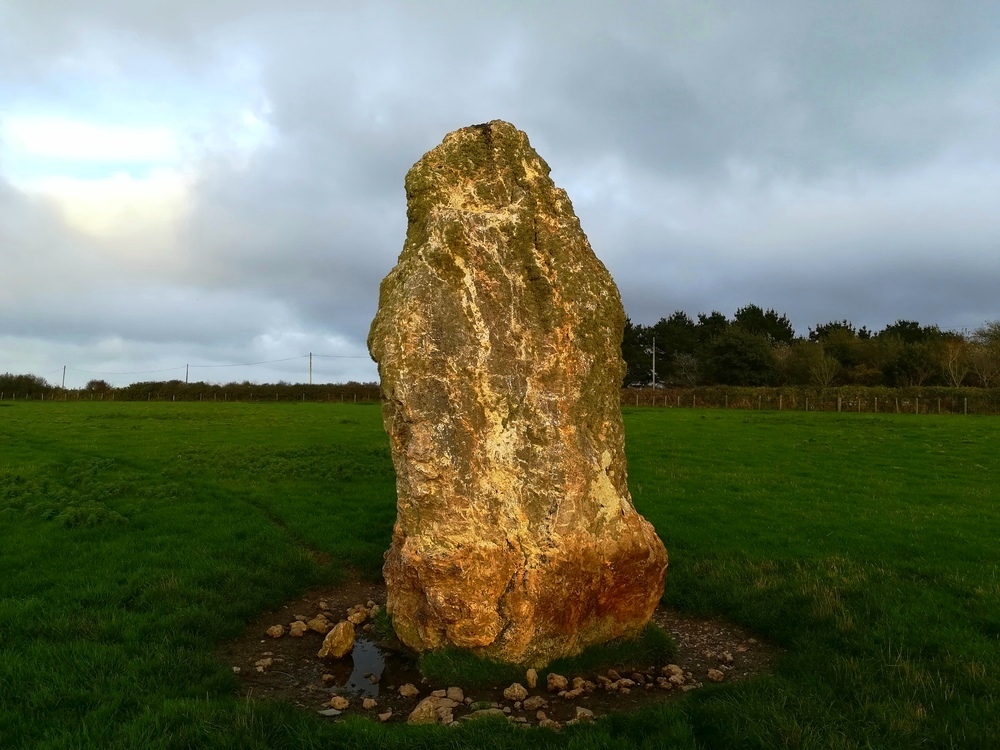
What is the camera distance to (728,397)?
57.4 metres

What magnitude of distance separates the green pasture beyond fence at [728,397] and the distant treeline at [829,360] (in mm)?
12569

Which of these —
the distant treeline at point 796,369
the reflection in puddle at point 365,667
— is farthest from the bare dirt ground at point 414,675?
the distant treeline at point 796,369

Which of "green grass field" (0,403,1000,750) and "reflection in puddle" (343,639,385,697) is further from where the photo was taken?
"reflection in puddle" (343,639,385,697)

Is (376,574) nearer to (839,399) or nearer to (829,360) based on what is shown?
(839,399)

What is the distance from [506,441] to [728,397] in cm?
5334

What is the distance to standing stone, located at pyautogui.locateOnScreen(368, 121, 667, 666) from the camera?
7309mm

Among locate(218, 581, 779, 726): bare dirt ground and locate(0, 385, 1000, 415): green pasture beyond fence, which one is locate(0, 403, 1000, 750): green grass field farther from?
locate(0, 385, 1000, 415): green pasture beyond fence

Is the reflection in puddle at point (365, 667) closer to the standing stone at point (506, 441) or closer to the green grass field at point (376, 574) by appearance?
the standing stone at point (506, 441)

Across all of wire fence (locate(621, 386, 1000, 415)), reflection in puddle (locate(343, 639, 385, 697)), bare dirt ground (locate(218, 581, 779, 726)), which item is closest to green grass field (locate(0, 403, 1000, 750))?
bare dirt ground (locate(218, 581, 779, 726))

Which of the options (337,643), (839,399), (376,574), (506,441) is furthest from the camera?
(839,399)

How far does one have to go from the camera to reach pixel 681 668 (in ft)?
25.0

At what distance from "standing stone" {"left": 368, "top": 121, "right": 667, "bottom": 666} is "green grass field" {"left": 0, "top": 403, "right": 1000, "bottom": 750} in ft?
4.79

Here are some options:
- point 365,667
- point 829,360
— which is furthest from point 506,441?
point 829,360

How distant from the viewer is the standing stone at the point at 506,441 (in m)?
7.31
